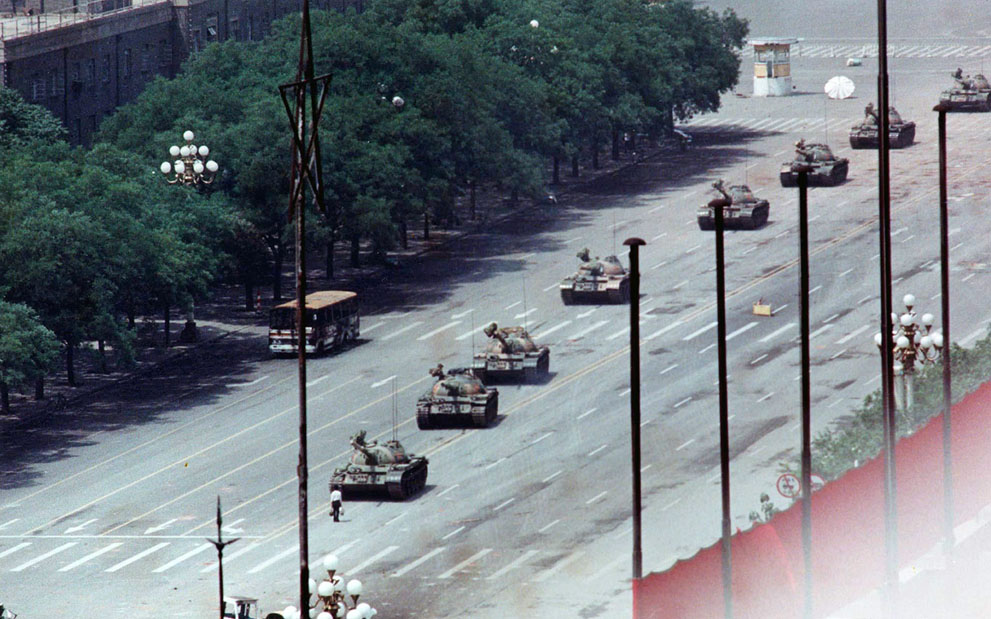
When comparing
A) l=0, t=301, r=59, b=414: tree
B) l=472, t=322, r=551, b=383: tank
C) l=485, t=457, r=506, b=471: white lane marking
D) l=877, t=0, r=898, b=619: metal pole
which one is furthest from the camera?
l=472, t=322, r=551, b=383: tank

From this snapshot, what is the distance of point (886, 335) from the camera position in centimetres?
6012

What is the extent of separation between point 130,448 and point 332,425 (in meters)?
8.56

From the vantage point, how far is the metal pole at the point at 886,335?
5975 cm

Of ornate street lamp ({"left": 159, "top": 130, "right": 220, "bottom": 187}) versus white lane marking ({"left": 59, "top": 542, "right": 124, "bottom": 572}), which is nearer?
white lane marking ({"left": 59, "top": 542, "right": 124, "bottom": 572})

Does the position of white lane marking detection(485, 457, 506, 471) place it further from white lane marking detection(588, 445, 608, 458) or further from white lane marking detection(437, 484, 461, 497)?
white lane marking detection(588, 445, 608, 458)

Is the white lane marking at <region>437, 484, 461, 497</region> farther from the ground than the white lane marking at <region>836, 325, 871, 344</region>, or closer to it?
closer to it

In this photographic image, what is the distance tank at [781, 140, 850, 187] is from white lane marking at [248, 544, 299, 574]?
6852 centimetres

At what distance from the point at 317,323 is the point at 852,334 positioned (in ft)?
83.5

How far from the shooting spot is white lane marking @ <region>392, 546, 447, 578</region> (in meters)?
77.4

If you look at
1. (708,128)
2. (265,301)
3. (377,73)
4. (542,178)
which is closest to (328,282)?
(265,301)

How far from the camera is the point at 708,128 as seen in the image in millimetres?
177750

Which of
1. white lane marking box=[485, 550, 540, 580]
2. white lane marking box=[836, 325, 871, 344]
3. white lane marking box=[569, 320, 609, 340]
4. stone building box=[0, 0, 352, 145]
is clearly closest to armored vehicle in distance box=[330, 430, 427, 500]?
white lane marking box=[485, 550, 540, 580]

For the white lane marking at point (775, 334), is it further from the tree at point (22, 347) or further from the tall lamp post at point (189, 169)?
the tree at point (22, 347)

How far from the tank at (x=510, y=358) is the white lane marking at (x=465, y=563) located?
77.7 feet
